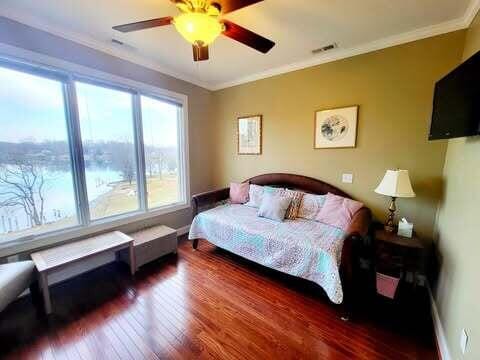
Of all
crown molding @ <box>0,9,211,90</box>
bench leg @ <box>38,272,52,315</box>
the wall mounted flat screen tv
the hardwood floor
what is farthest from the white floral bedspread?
crown molding @ <box>0,9,211,90</box>

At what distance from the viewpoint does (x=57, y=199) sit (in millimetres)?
2225

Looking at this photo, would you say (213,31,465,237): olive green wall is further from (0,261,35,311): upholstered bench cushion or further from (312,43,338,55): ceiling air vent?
(0,261,35,311): upholstered bench cushion

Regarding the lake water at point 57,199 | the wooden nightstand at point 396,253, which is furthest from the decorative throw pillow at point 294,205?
the lake water at point 57,199

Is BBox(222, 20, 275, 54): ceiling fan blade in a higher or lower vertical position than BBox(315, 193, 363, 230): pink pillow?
higher

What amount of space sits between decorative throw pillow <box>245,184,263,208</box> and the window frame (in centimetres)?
124

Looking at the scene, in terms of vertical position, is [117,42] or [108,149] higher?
[117,42]

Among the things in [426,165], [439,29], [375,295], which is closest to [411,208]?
[426,165]

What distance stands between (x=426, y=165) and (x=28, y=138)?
4.02 m

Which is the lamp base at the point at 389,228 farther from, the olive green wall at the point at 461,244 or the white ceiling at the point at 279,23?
the white ceiling at the point at 279,23

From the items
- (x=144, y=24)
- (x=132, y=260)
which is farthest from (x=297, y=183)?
(x=144, y=24)

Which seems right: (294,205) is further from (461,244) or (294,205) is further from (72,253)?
(72,253)

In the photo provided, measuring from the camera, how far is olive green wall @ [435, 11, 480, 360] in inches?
45.6

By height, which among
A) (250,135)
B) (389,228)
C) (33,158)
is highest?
(250,135)

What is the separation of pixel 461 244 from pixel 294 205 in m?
1.53
